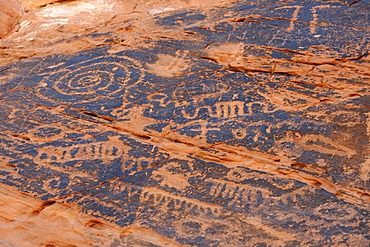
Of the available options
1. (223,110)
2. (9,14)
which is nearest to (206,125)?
(223,110)

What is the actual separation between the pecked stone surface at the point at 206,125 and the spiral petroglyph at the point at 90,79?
1 cm

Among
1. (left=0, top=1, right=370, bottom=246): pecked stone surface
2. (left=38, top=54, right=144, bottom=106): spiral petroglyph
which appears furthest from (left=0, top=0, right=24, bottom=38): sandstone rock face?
(left=38, top=54, right=144, bottom=106): spiral petroglyph

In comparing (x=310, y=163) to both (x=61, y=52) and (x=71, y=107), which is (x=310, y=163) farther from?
(x=61, y=52)

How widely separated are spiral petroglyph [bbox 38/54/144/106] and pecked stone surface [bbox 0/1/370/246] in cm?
1

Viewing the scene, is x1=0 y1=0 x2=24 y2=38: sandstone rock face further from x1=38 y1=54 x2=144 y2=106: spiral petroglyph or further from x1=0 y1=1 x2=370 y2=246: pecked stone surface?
x1=38 y1=54 x2=144 y2=106: spiral petroglyph

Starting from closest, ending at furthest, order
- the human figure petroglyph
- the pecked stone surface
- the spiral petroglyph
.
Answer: the pecked stone surface → the human figure petroglyph → the spiral petroglyph

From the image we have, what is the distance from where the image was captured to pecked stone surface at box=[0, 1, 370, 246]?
2.83m

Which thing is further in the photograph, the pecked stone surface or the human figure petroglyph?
the human figure petroglyph

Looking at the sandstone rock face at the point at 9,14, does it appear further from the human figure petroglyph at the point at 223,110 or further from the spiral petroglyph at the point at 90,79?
the human figure petroglyph at the point at 223,110

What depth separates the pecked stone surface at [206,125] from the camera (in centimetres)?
283

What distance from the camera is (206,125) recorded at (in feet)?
11.3

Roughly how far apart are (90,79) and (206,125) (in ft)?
3.74

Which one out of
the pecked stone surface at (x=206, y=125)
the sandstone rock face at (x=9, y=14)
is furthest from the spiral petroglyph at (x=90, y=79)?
the sandstone rock face at (x=9, y=14)

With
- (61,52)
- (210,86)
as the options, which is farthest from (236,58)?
(61,52)
